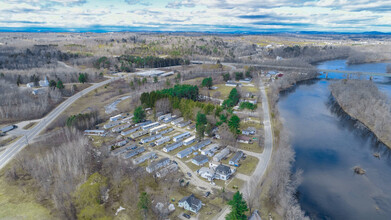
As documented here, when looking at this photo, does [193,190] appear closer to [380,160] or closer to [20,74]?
[380,160]

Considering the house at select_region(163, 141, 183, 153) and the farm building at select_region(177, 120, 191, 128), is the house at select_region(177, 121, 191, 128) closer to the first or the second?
the farm building at select_region(177, 120, 191, 128)

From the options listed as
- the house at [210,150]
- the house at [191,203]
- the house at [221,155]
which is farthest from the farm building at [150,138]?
the house at [191,203]

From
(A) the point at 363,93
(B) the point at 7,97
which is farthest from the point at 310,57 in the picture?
(B) the point at 7,97

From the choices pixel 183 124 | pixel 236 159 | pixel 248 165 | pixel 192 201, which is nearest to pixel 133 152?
pixel 183 124

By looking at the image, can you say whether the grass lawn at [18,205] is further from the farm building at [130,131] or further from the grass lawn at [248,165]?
the grass lawn at [248,165]

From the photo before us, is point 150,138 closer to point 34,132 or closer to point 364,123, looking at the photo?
point 34,132

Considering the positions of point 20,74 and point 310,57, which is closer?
point 20,74
